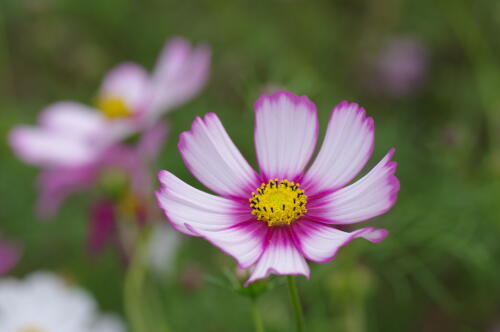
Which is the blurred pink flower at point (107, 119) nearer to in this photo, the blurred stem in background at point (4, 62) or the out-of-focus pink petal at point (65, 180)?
the out-of-focus pink petal at point (65, 180)

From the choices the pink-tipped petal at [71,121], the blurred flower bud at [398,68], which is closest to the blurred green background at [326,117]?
the blurred flower bud at [398,68]

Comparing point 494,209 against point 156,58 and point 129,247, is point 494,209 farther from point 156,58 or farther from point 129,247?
→ point 156,58

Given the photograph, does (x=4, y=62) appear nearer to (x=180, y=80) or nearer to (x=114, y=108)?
(x=114, y=108)

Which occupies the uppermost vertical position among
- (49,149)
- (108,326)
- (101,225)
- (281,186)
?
(281,186)

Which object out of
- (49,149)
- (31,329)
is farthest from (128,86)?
(31,329)

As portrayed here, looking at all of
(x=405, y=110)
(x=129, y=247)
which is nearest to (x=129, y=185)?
(x=129, y=247)
